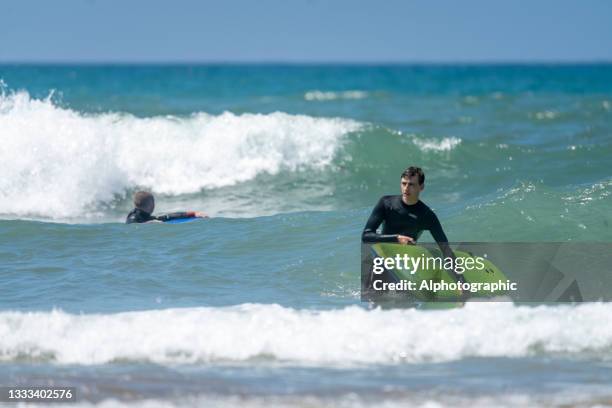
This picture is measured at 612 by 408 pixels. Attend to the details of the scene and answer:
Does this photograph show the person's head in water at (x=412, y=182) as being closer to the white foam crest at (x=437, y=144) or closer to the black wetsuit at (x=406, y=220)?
the black wetsuit at (x=406, y=220)

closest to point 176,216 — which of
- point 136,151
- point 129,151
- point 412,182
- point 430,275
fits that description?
point 430,275

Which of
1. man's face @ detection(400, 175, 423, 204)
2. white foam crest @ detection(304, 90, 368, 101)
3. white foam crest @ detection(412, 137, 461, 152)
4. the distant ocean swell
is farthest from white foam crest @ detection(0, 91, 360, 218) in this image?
white foam crest @ detection(304, 90, 368, 101)

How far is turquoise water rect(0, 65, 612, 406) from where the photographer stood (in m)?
6.85

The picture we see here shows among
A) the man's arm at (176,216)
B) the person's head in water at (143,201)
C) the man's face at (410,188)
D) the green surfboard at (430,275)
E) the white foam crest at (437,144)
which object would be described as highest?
the white foam crest at (437,144)

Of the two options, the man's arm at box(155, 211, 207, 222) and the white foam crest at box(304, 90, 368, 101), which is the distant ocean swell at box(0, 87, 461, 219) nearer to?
the man's arm at box(155, 211, 207, 222)

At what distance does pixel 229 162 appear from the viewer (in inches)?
722

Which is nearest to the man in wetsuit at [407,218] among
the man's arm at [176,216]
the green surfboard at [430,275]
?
the green surfboard at [430,275]

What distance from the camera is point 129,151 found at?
709 inches

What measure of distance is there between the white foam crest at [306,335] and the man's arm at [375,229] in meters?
0.62

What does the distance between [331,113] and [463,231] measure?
57.9ft

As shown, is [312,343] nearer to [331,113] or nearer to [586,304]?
[586,304]

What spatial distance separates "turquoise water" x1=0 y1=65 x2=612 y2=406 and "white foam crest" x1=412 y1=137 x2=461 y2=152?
43mm

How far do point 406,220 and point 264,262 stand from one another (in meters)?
2.75

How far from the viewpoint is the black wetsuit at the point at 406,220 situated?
823 centimetres
